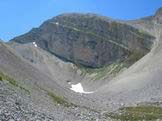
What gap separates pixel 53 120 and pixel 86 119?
9461mm

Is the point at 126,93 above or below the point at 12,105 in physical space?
above

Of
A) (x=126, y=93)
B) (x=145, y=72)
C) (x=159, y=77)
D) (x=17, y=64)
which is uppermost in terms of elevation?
(x=145, y=72)

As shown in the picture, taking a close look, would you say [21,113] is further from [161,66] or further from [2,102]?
[161,66]

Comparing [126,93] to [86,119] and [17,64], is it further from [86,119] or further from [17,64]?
[86,119]

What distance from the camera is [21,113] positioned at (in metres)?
35.4

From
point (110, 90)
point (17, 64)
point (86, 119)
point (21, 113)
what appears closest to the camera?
point (21, 113)

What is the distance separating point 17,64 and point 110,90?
78.4 m

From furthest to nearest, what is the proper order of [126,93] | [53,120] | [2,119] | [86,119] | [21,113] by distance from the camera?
[126,93] < [86,119] < [53,120] < [21,113] < [2,119]

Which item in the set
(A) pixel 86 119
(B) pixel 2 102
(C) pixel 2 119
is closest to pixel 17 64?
(A) pixel 86 119

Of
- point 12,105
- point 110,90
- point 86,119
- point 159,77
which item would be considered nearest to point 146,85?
point 159,77

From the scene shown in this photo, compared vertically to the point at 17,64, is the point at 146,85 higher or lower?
higher

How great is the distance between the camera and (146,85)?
16488 cm

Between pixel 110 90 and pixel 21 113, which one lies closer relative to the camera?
pixel 21 113

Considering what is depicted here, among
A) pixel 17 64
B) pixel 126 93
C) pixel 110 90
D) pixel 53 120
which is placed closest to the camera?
pixel 53 120
